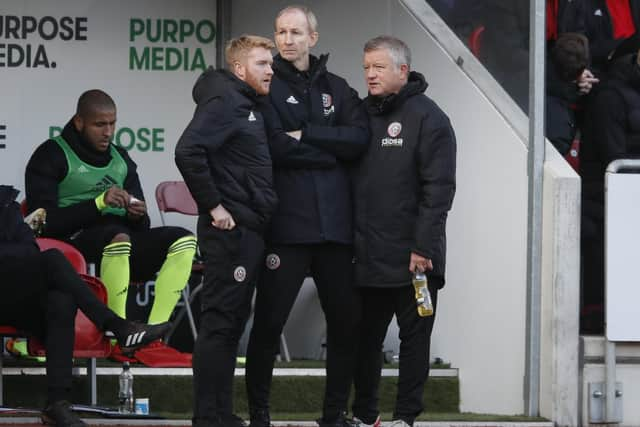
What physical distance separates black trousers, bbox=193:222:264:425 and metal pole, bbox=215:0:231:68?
350 cm

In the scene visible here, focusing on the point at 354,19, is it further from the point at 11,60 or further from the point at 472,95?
the point at 11,60

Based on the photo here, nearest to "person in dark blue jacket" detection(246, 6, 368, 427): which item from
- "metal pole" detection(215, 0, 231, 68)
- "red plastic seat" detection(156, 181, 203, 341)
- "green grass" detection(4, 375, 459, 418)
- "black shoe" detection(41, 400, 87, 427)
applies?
"black shoe" detection(41, 400, 87, 427)

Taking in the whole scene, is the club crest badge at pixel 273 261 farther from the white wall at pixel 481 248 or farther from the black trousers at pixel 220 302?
the white wall at pixel 481 248

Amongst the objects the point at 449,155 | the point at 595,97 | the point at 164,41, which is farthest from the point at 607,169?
the point at 164,41

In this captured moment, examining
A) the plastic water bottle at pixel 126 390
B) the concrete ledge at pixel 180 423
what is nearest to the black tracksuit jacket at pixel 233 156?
the concrete ledge at pixel 180 423

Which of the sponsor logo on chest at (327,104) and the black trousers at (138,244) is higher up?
the sponsor logo on chest at (327,104)

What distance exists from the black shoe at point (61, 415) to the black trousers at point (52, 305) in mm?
41

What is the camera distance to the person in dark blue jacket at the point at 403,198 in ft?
21.8

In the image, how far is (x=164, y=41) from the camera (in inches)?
387

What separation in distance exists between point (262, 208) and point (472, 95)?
2.41m

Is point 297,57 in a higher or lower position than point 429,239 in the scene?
higher

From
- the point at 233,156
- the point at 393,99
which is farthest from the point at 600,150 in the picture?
the point at 233,156

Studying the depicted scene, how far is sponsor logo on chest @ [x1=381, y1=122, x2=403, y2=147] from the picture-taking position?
22.0 feet

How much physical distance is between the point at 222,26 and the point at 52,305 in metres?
3.28
